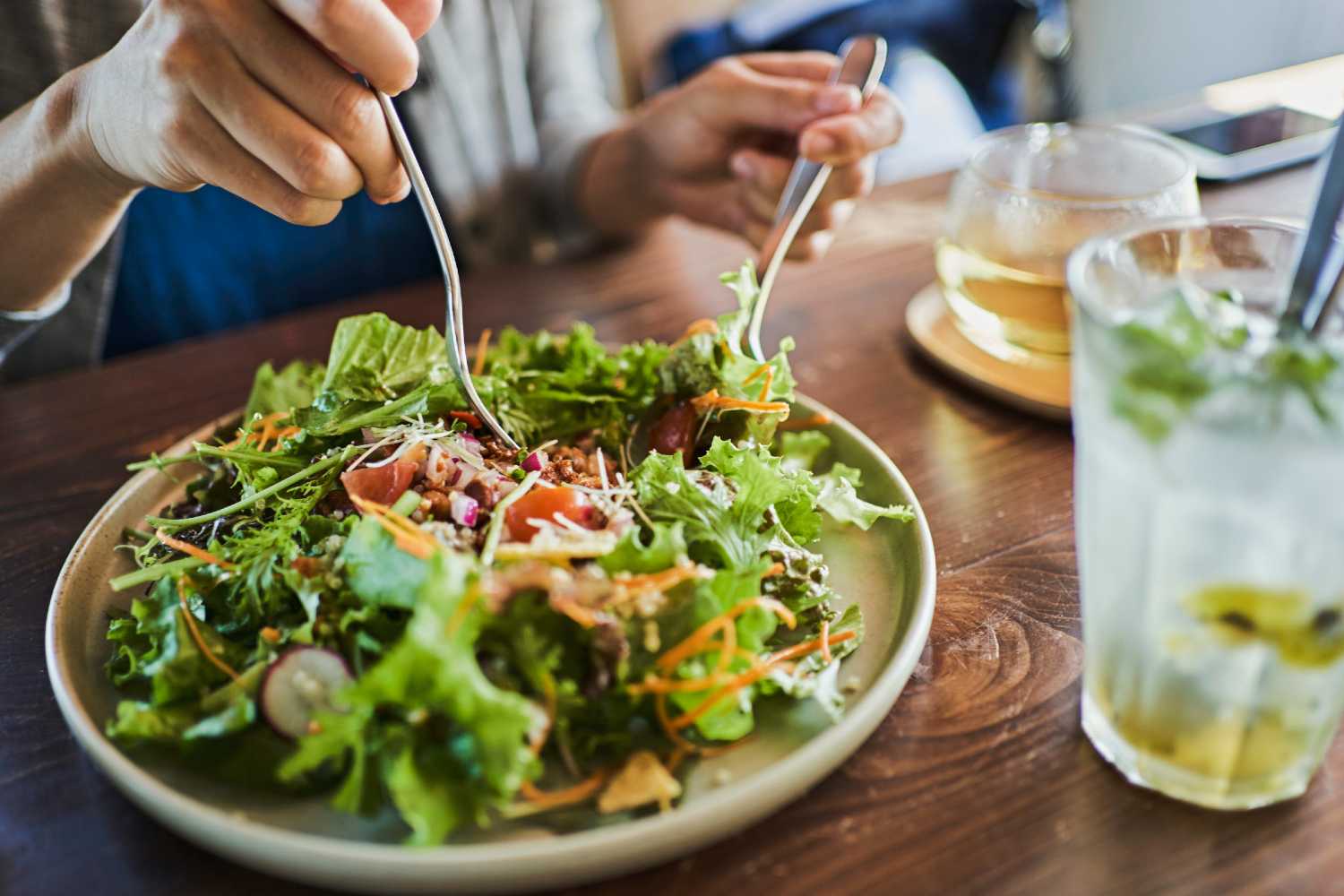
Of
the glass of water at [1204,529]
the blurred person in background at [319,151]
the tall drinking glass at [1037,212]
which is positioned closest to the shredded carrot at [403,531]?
the blurred person in background at [319,151]

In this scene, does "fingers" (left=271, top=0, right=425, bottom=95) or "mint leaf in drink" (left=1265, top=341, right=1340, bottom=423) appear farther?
"fingers" (left=271, top=0, right=425, bottom=95)

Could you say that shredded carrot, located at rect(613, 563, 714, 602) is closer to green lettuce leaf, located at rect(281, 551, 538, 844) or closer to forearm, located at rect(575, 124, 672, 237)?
green lettuce leaf, located at rect(281, 551, 538, 844)

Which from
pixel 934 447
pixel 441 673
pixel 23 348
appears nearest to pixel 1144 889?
pixel 441 673

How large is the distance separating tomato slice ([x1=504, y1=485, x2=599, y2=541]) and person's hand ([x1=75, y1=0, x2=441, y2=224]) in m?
0.46

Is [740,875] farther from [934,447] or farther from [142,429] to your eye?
[142,429]

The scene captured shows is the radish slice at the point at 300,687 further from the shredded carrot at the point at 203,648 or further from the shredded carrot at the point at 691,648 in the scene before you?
the shredded carrot at the point at 691,648

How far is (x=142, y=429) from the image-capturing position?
5.29 feet

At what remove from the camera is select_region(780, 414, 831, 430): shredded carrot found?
1.36m

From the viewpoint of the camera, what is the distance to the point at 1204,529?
2.42 ft

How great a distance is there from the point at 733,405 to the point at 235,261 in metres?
1.92

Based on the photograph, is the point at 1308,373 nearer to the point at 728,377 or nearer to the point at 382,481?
the point at 728,377

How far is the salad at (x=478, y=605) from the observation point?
81cm

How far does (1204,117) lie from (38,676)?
8.48 ft

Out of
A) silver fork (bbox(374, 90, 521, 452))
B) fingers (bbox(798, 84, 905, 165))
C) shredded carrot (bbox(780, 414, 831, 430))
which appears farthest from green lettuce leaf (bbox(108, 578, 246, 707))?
fingers (bbox(798, 84, 905, 165))
